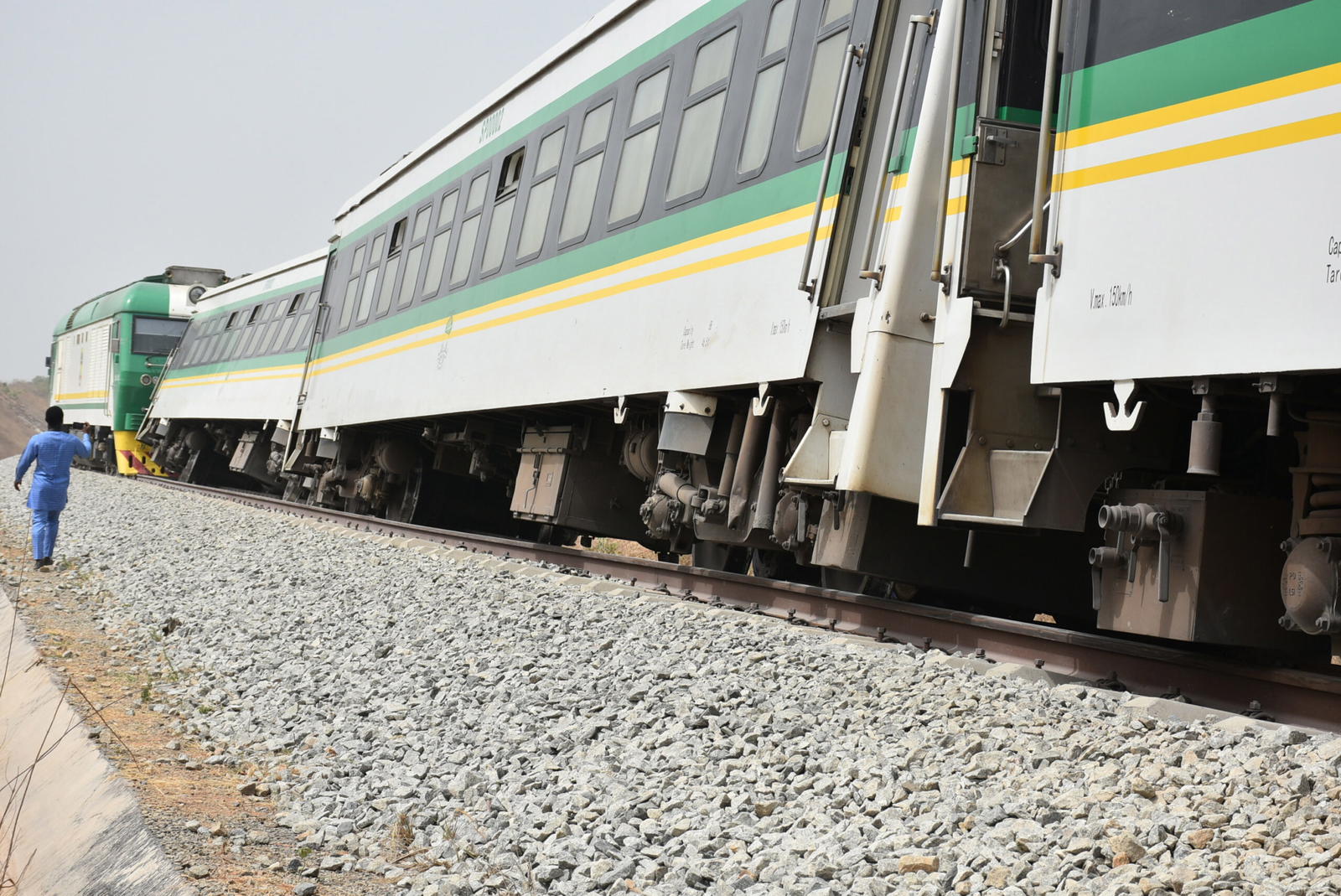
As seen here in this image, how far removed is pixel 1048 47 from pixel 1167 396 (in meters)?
1.41

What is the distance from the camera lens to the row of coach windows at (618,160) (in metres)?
6.88

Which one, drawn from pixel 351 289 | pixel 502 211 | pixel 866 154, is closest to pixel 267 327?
pixel 351 289

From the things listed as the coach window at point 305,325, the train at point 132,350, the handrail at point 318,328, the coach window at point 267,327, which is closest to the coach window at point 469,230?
the handrail at point 318,328

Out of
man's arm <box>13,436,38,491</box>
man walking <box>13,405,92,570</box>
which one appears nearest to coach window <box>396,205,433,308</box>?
man walking <box>13,405,92,570</box>

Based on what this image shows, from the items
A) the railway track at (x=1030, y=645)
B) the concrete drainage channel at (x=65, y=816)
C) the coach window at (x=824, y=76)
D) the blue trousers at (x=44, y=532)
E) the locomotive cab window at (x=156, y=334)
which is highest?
the locomotive cab window at (x=156, y=334)

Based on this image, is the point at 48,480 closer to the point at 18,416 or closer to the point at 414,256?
the point at 414,256

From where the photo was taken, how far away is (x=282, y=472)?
60.5 ft

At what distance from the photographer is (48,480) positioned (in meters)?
11.2

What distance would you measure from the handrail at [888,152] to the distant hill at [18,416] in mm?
64639

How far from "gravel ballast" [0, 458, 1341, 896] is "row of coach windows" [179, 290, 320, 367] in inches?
503

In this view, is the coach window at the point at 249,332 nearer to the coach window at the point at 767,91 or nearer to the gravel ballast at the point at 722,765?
the gravel ballast at the point at 722,765

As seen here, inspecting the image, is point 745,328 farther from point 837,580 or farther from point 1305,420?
point 1305,420

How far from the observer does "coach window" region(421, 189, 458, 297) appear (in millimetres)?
12234

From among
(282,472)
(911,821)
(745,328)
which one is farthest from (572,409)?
(282,472)
